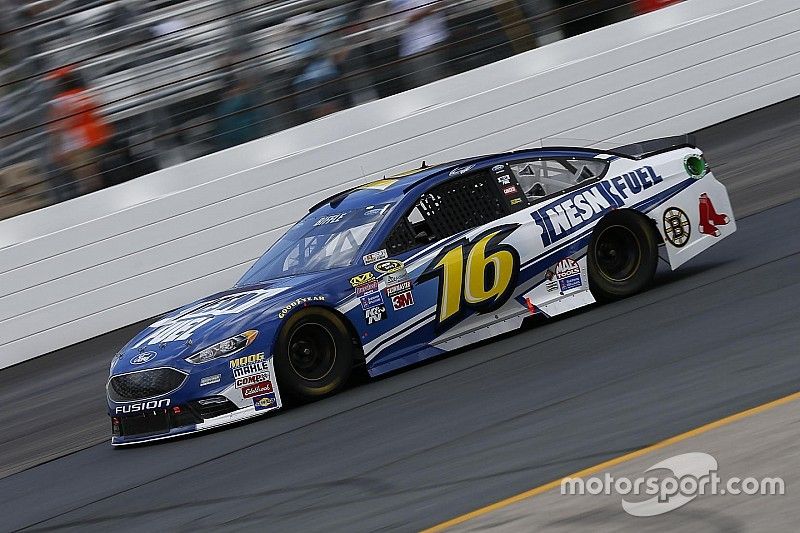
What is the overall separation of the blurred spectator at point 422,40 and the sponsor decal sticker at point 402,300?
7.06 meters

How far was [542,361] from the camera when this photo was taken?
8133 mm

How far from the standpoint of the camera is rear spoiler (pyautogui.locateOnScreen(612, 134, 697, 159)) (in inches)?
389

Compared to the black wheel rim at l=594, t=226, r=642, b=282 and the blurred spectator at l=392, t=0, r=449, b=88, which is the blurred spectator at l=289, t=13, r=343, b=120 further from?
the black wheel rim at l=594, t=226, r=642, b=282

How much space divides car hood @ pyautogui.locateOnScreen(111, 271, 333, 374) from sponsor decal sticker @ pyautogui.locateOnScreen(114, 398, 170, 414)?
0.22 meters

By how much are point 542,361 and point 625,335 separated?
60cm

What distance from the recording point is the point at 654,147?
10.0 metres

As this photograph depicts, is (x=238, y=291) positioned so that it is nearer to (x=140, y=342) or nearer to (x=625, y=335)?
(x=140, y=342)

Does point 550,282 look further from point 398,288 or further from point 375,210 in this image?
point 375,210

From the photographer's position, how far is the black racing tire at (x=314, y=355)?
26.6ft

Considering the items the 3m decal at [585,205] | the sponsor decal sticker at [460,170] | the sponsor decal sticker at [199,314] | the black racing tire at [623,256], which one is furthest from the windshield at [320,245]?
the black racing tire at [623,256]

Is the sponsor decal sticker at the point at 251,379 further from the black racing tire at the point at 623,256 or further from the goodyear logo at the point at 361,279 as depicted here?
the black racing tire at the point at 623,256

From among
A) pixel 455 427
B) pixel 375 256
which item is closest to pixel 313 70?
pixel 375 256

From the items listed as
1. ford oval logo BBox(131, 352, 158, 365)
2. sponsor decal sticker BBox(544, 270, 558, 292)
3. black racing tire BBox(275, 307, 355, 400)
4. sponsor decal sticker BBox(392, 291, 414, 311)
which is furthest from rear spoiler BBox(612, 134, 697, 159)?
ford oval logo BBox(131, 352, 158, 365)

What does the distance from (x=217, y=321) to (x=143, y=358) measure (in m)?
0.51
